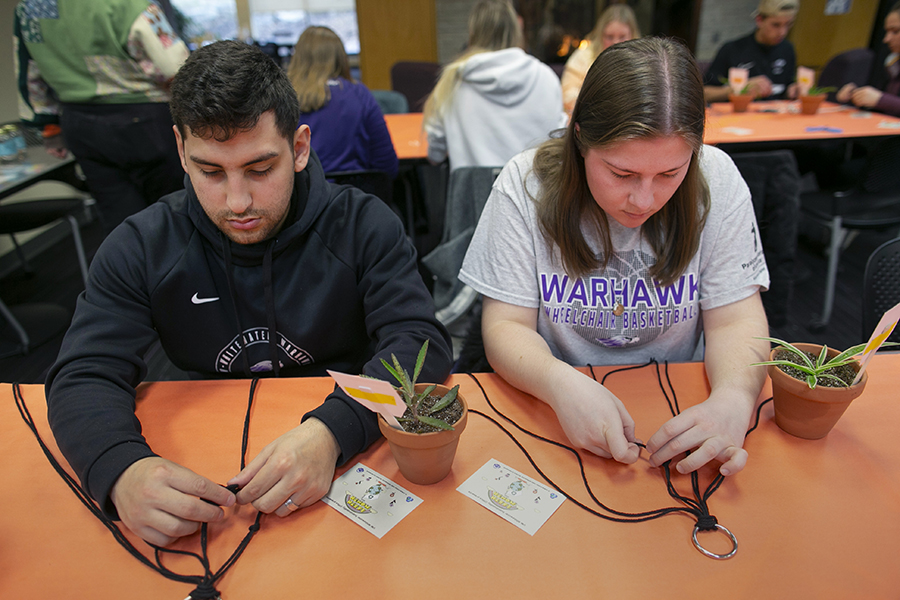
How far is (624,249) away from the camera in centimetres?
113

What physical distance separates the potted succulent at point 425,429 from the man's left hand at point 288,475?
0.35 feet

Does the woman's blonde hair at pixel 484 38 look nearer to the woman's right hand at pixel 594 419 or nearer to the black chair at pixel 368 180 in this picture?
the black chair at pixel 368 180

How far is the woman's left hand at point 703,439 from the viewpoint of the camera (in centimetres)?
79

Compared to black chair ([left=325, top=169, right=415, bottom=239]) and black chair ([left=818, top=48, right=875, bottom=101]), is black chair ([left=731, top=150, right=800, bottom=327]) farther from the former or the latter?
black chair ([left=818, top=48, right=875, bottom=101])

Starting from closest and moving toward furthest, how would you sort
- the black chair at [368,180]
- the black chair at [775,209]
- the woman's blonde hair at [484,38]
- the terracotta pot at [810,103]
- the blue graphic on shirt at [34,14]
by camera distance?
the black chair at [368,180] → the black chair at [775,209] → the blue graphic on shirt at [34,14] → the woman's blonde hair at [484,38] → the terracotta pot at [810,103]

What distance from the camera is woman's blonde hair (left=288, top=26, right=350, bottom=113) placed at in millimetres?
2266

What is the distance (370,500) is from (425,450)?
122mm

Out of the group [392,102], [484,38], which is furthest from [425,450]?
[392,102]

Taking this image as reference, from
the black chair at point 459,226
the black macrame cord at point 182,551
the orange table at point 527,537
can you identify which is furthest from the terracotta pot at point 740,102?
the black macrame cord at point 182,551

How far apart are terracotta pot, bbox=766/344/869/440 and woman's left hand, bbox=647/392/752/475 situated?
70 mm

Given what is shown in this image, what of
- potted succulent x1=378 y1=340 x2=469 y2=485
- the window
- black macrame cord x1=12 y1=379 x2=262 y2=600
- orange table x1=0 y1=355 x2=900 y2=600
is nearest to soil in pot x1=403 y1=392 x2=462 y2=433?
potted succulent x1=378 y1=340 x2=469 y2=485

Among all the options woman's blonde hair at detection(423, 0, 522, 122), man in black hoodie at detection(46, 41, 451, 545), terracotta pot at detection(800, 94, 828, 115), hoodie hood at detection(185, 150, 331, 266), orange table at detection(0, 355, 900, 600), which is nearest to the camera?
orange table at detection(0, 355, 900, 600)

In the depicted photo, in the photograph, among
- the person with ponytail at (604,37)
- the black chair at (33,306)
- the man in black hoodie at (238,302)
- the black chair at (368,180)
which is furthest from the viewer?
the person with ponytail at (604,37)

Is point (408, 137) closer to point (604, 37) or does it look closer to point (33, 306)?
point (604, 37)
